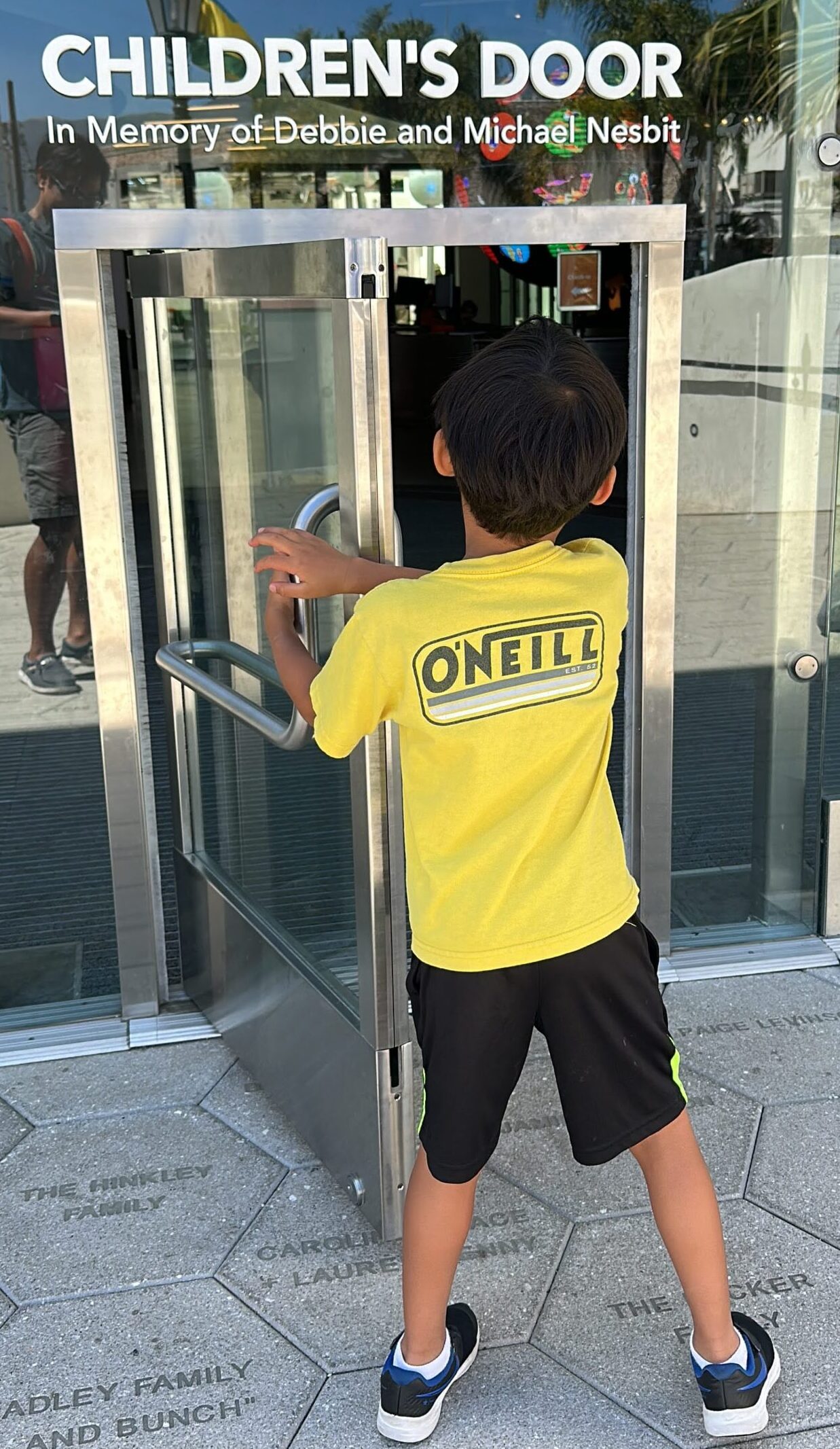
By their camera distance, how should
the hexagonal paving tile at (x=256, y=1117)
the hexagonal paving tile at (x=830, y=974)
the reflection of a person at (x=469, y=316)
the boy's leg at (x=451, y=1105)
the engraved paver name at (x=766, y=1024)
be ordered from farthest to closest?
the reflection of a person at (x=469, y=316) → the hexagonal paving tile at (x=830, y=974) → the engraved paver name at (x=766, y=1024) → the hexagonal paving tile at (x=256, y=1117) → the boy's leg at (x=451, y=1105)

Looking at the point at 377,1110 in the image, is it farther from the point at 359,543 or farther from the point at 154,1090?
the point at 359,543

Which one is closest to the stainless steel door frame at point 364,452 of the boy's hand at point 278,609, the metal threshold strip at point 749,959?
the boy's hand at point 278,609

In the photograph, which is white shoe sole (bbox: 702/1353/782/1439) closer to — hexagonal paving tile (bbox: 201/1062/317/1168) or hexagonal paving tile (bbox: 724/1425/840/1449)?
hexagonal paving tile (bbox: 724/1425/840/1449)

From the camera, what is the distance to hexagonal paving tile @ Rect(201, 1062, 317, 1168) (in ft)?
9.73

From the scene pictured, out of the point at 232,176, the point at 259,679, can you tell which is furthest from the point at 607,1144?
the point at 232,176

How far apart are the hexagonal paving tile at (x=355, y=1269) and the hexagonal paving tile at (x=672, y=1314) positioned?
0.06 meters

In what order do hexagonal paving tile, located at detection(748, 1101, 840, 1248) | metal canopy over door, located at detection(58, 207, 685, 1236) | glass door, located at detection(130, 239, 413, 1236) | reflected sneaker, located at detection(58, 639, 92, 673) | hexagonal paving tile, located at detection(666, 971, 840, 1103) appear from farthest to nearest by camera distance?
reflected sneaker, located at detection(58, 639, 92, 673) → hexagonal paving tile, located at detection(666, 971, 840, 1103) → hexagonal paving tile, located at detection(748, 1101, 840, 1248) → metal canopy over door, located at detection(58, 207, 685, 1236) → glass door, located at detection(130, 239, 413, 1236)

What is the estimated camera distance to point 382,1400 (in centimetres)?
223

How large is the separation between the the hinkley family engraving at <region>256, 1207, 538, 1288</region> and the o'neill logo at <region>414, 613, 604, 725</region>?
3.86ft

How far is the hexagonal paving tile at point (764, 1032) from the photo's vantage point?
321cm

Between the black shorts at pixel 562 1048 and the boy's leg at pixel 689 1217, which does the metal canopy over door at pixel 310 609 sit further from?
the boy's leg at pixel 689 1217

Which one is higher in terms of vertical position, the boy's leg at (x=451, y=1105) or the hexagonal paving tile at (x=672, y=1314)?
the boy's leg at (x=451, y=1105)

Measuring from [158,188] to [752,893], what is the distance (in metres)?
2.40

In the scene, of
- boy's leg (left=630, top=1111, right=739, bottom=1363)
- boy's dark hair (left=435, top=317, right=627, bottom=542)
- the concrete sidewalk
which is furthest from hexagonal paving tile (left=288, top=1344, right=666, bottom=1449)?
boy's dark hair (left=435, top=317, right=627, bottom=542)
